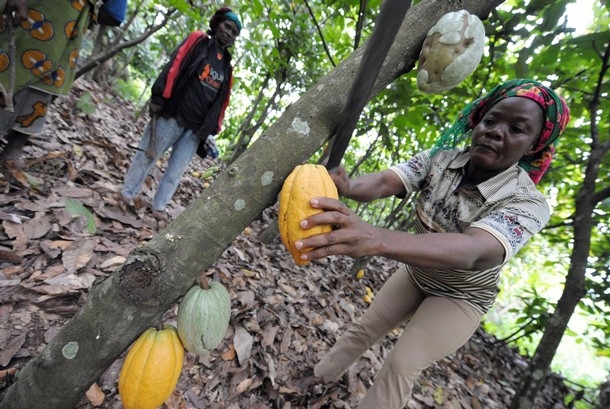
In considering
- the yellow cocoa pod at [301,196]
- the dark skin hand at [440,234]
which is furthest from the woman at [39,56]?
the dark skin hand at [440,234]

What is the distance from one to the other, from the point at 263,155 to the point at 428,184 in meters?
1.16

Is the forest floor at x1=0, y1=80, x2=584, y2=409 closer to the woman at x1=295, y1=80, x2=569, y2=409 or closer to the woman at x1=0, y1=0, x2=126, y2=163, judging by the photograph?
the woman at x1=0, y1=0, x2=126, y2=163

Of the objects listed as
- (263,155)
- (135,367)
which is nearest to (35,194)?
(135,367)

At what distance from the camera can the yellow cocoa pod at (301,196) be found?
831 millimetres

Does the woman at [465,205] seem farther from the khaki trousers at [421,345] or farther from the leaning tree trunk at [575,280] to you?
the leaning tree trunk at [575,280]

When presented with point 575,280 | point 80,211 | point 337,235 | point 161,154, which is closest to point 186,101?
point 161,154

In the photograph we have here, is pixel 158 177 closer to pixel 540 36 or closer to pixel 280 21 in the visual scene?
pixel 280 21

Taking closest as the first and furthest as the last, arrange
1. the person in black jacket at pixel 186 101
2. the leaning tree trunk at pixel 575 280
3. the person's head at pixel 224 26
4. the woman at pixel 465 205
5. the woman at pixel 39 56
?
the woman at pixel 465 205
the woman at pixel 39 56
the leaning tree trunk at pixel 575 280
the person in black jacket at pixel 186 101
the person's head at pixel 224 26

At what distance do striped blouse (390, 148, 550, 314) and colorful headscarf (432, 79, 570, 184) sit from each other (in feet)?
0.43

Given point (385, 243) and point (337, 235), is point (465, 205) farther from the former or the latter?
point (337, 235)

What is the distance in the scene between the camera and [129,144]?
160 inches

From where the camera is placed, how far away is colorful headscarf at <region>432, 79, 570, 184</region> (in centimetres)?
142

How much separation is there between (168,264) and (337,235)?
0.41 meters

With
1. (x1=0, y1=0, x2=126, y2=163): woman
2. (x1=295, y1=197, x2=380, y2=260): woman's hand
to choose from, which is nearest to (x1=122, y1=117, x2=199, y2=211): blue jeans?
(x1=0, y1=0, x2=126, y2=163): woman
